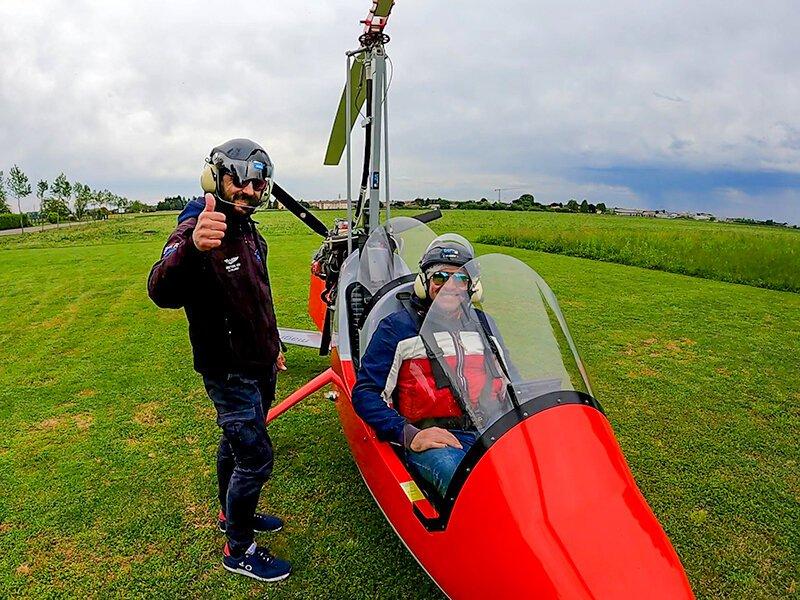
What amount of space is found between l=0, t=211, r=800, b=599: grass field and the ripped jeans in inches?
11.4

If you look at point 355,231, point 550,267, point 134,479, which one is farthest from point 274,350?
point 550,267

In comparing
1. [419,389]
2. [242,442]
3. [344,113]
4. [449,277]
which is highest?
[344,113]

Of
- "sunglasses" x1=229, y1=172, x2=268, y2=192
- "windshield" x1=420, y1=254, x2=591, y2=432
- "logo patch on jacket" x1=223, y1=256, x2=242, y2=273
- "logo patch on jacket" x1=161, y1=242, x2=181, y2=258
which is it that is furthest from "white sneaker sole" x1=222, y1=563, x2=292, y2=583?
"sunglasses" x1=229, y1=172, x2=268, y2=192

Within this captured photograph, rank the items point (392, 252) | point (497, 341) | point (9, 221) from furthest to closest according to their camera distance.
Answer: point (9, 221), point (392, 252), point (497, 341)

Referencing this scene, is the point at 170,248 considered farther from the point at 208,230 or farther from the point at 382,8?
the point at 382,8

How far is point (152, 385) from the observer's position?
531 cm

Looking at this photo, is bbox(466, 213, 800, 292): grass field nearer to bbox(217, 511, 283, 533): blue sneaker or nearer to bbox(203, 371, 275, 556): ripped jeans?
bbox(217, 511, 283, 533): blue sneaker

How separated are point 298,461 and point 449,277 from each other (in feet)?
6.70

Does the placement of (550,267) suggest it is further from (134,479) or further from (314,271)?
(134,479)

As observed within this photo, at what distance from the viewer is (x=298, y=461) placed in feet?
12.3

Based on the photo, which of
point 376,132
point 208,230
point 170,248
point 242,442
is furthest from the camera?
point 376,132

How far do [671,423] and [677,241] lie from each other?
42.8 feet

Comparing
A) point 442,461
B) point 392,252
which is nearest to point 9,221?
point 392,252

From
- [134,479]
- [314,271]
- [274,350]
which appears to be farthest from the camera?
[314,271]
